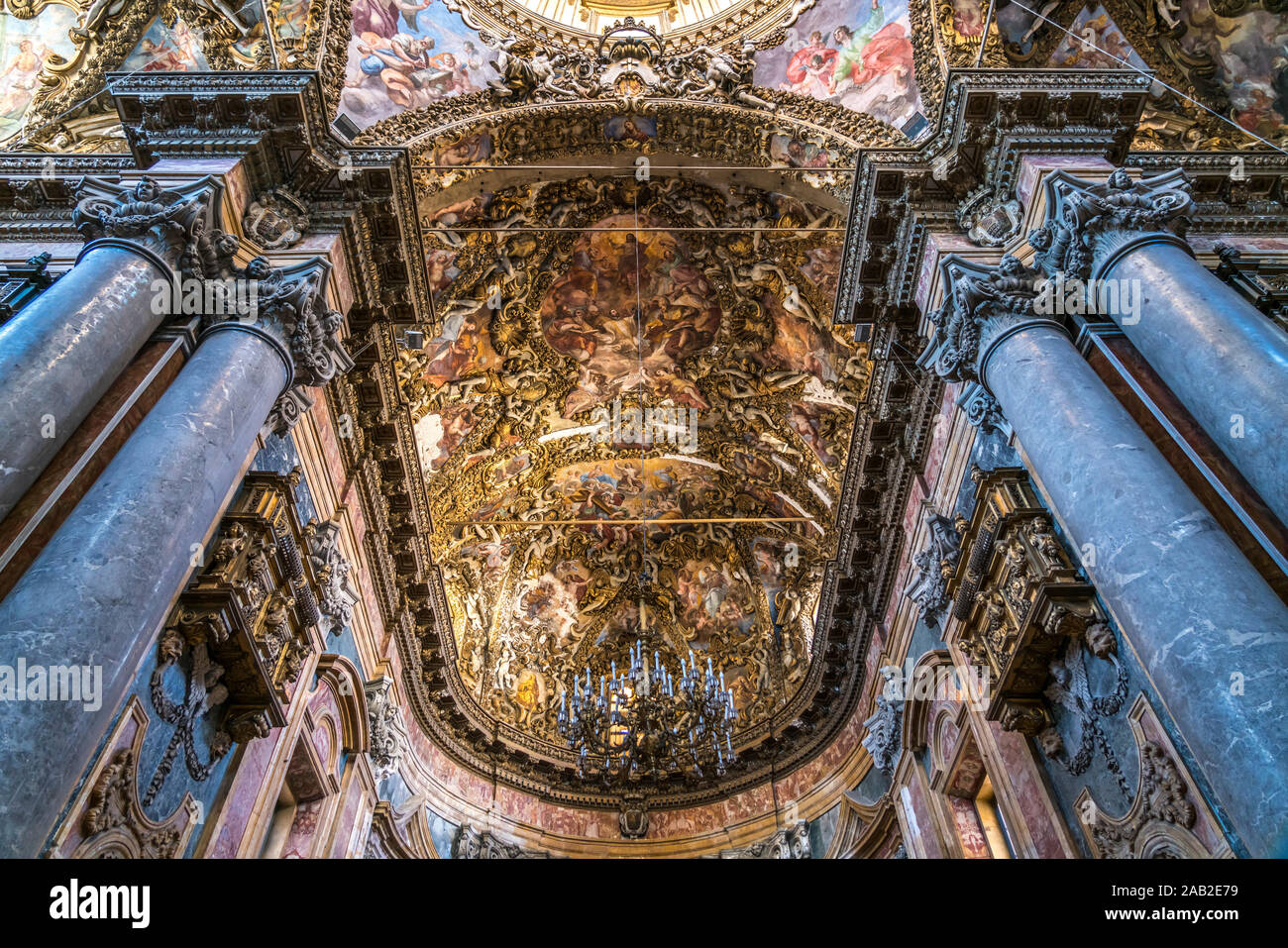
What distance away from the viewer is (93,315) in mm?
5324

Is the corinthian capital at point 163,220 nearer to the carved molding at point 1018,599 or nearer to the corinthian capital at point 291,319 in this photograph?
the corinthian capital at point 291,319

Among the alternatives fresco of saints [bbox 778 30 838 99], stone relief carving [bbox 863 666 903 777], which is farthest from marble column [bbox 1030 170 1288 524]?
stone relief carving [bbox 863 666 903 777]

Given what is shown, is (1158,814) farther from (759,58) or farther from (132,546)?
(759,58)

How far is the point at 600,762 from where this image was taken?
1262cm

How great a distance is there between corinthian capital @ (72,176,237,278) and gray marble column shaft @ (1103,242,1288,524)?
6565 mm

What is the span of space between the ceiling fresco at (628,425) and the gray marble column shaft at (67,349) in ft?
14.0

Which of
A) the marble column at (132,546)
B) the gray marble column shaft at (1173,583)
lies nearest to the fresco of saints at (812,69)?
the gray marble column shaft at (1173,583)

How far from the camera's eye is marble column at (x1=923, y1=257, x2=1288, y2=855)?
3551 millimetres

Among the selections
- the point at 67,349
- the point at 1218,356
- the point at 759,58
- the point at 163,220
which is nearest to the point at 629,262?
the point at 759,58

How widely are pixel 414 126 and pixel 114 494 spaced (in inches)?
235

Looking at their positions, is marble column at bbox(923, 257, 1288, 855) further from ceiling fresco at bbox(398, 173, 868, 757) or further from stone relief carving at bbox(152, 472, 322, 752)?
stone relief carving at bbox(152, 472, 322, 752)

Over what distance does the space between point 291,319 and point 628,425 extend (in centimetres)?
714

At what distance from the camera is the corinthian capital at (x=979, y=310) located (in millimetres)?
6359
